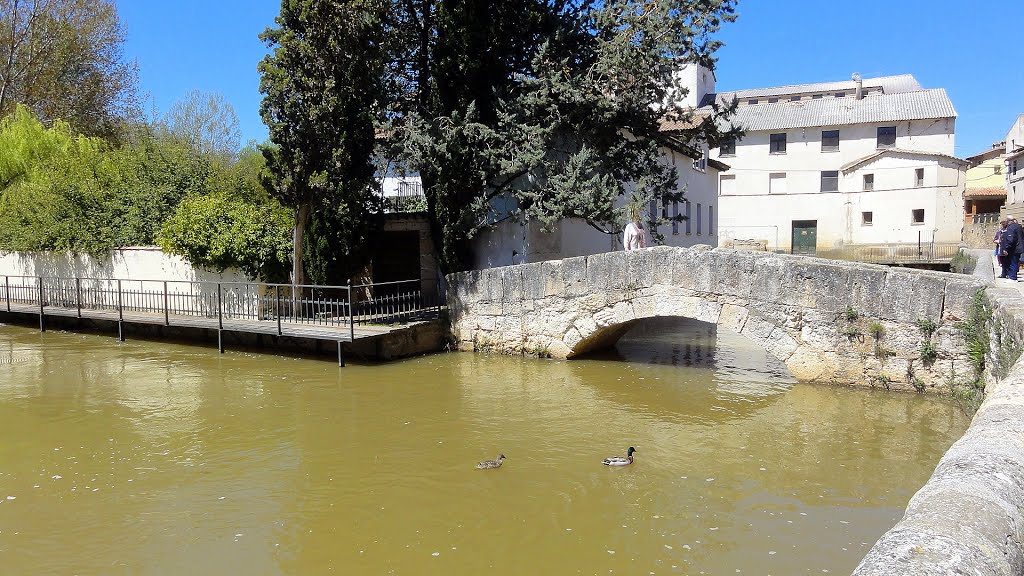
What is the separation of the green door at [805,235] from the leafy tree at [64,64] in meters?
35.5

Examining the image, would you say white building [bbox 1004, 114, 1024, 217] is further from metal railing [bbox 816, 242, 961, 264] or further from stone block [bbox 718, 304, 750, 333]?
stone block [bbox 718, 304, 750, 333]

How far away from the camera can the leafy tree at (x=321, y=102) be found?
13.3 meters

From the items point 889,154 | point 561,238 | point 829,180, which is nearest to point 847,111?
point 829,180

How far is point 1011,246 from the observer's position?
11.9 m

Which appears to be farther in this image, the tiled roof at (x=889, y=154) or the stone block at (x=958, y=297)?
the tiled roof at (x=889, y=154)

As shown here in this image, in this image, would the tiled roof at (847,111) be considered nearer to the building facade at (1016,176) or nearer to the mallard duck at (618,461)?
the building facade at (1016,176)

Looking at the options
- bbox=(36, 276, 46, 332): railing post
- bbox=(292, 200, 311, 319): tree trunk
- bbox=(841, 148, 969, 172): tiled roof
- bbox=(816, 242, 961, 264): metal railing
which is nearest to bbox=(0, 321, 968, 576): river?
bbox=(292, 200, 311, 319): tree trunk

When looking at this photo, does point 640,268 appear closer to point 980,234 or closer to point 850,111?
point 980,234

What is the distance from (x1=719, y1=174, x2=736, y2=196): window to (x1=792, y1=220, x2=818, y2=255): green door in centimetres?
405

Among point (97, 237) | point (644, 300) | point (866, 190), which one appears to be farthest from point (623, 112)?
point (866, 190)

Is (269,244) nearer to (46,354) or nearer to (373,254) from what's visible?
(373,254)

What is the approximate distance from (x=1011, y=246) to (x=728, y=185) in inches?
1226

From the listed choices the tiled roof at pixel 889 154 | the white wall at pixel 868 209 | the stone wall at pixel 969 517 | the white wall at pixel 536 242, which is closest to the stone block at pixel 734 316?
the white wall at pixel 536 242

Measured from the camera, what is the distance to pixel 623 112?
1386cm
